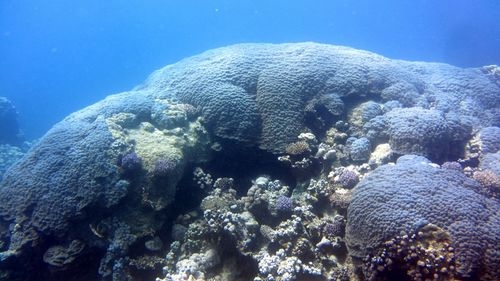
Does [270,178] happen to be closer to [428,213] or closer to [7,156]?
[428,213]

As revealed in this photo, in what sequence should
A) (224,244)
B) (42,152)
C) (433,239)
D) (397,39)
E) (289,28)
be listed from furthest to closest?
(289,28)
(397,39)
(42,152)
(224,244)
(433,239)

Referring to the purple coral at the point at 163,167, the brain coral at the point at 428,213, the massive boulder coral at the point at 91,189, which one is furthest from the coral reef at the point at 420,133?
the purple coral at the point at 163,167

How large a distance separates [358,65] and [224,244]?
6.64m

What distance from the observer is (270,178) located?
7184mm

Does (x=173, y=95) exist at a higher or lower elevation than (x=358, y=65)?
lower

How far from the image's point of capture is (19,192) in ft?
20.5

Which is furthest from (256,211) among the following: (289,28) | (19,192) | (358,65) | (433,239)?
(289,28)

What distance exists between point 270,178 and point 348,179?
193cm

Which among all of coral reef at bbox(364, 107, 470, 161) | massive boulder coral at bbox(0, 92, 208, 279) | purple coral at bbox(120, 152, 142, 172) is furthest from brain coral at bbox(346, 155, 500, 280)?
purple coral at bbox(120, 152, 142, 172)

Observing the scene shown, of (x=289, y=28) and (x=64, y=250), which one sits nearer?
(x=64, y=250)

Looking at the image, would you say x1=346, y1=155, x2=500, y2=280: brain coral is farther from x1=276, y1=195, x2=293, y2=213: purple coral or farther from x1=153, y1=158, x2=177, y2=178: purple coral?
x1=153, y1=158, x2=177, y2=178: purple coral

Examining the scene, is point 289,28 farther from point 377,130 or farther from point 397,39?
point 377,130

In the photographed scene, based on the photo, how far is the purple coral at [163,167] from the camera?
629cm

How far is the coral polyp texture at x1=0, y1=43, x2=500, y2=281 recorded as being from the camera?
4.51 meters
